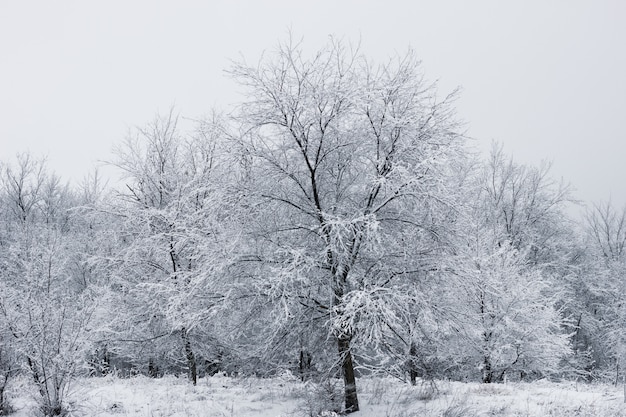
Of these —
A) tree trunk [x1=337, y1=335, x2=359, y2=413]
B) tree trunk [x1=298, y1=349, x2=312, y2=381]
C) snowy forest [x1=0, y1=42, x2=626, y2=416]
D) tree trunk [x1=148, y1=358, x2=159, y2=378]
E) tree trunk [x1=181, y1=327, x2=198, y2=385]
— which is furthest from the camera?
tree trunk [x1=148, y1=358, x2=159, y2=378]

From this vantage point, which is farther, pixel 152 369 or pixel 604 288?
pixel 604 288

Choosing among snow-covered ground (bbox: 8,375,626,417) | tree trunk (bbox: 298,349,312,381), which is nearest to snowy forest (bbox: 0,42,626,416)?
tree trunk (bbox: 298,349,312,381)

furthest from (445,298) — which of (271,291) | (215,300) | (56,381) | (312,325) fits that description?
Answer: (56,381)

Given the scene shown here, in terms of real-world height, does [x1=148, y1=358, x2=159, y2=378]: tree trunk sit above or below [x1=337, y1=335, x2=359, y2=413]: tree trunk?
below

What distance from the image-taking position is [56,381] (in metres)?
7.32

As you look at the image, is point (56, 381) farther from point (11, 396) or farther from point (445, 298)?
point (445, 298)

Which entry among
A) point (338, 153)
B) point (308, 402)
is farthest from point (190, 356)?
point (338, 153)

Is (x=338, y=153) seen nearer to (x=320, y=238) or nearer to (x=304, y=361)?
(x=320, y=238)

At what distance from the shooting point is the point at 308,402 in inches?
310

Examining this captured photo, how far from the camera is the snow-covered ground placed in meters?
7.65

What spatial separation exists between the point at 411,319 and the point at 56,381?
6490mm

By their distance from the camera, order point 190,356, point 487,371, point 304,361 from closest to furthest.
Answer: point 304,361
point 190,356
point 487,371

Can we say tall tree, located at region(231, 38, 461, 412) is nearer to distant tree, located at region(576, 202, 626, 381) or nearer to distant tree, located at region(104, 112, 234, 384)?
distant tree, located at region(104, 112, 234, 384)

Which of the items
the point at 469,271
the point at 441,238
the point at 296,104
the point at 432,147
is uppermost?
the point at 296,104
